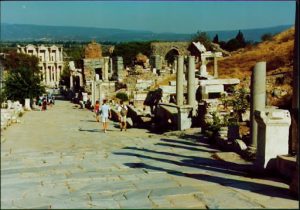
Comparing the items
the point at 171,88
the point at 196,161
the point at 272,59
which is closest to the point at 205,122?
the point at 196,161

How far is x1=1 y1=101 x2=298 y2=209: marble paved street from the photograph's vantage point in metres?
7.02

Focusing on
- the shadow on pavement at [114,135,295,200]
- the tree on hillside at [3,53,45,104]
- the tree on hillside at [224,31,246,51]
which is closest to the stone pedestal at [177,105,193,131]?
the shadow on pavement at [114,135,295,200]

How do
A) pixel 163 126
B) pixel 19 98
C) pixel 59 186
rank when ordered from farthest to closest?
pixel 19 98 < pixel 163 126 < pixel 59 186

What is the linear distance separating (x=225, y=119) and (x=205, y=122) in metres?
0.87

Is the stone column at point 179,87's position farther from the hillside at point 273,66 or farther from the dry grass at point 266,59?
the dry grass at point 266,59

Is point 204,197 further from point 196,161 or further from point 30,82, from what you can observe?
point 30,82

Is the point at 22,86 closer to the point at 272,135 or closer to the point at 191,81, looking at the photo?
the point at 191,81

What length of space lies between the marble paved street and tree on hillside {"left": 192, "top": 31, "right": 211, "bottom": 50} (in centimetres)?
4583

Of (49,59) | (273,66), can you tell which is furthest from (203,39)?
→ (49,59)

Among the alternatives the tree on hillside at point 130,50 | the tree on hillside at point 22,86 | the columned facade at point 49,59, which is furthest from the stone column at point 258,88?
the columned facade at point 49,59

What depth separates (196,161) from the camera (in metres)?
10.6

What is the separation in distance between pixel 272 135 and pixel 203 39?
50927 millimetres

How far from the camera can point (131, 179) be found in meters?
8.63

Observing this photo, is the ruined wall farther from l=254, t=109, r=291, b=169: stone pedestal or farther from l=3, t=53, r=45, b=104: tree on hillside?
l=254, t=109, r=291, b=169: stone pedestal
